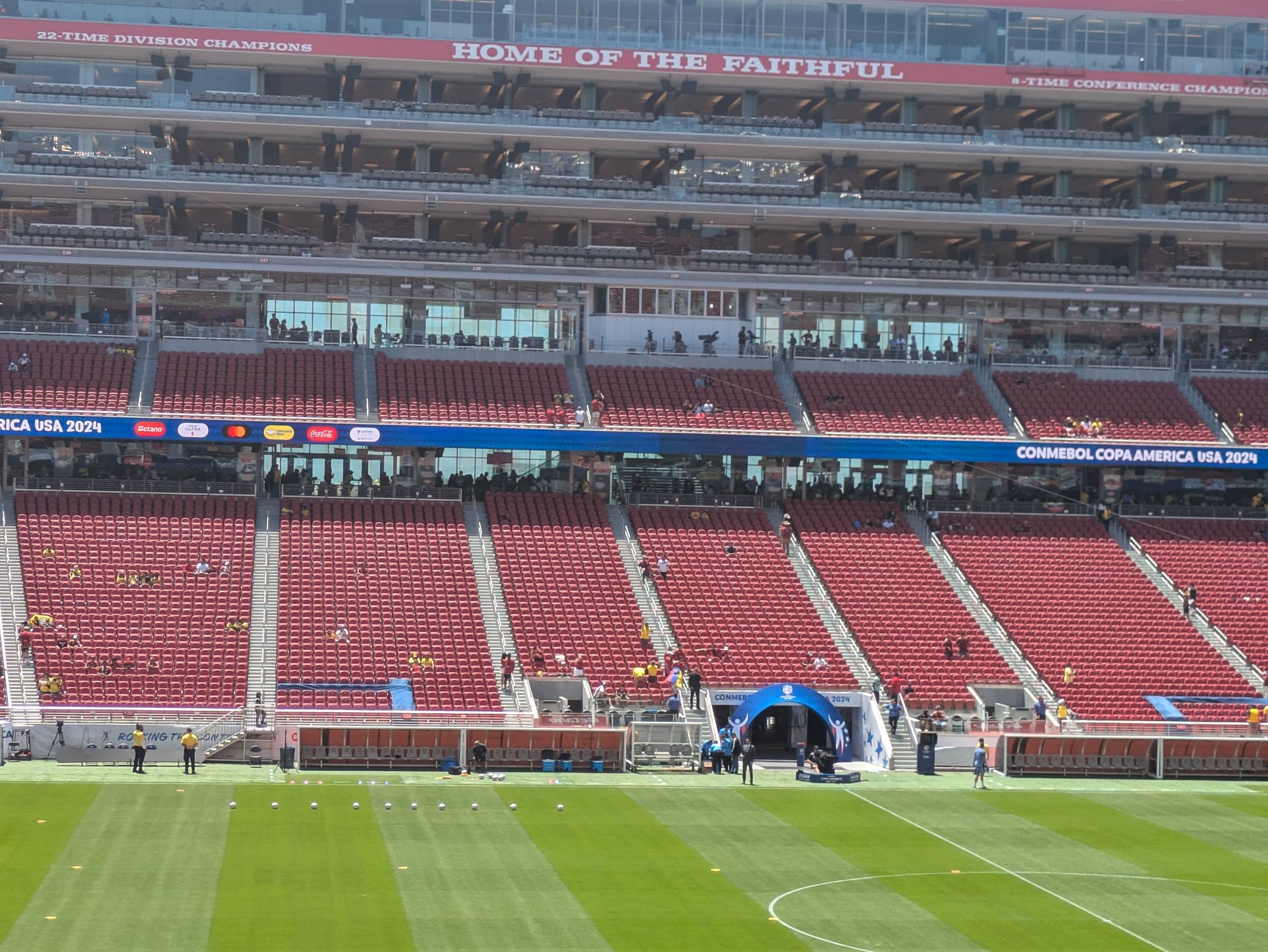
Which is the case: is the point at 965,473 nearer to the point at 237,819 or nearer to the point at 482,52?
the point at 482,52

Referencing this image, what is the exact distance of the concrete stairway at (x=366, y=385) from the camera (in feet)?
219

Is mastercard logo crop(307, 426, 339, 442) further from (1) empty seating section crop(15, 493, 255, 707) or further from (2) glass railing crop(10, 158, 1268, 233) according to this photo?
(2) glass railing crop(10, 158, 1268, 233)

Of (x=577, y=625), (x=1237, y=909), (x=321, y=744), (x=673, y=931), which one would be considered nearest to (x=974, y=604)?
(x=577, y=625)

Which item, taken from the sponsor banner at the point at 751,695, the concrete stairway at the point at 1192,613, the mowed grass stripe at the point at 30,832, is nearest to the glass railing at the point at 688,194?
the concrete stairway at the point at 1192,613

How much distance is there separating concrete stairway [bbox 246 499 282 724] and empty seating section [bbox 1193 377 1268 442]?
37.5m

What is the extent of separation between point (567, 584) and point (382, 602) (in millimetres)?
6387

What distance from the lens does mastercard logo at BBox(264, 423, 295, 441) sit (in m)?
63.5

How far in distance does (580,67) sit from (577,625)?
27182mm

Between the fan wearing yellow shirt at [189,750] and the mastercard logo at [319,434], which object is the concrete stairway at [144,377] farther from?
the fan wearing yellow shirt at [189,750]

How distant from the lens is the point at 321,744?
4903 cm

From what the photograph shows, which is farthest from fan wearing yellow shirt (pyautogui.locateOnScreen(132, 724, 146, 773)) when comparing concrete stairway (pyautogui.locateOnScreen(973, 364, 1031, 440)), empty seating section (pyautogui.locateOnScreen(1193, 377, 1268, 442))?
empty seating section (pyautogui.locateOnScreen(1193, 377, 1268, 442))

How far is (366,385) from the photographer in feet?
226

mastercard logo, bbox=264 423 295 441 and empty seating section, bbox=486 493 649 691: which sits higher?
mastercard logo, bbox=264 423 295 441

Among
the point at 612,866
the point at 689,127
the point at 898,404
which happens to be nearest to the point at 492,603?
the point at 898,404
